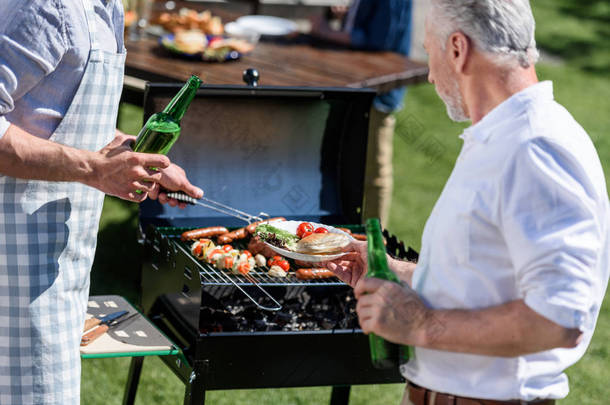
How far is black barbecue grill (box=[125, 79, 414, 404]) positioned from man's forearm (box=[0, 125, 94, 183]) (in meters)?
0.71

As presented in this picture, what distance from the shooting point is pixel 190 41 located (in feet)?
18.1

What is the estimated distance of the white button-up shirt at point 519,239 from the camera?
1.79 m

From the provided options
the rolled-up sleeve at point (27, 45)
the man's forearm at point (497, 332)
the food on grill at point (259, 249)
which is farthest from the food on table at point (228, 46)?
the man's forearm at point (497, 332)

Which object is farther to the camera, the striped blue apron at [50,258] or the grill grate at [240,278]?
the grill grate at [240,278]

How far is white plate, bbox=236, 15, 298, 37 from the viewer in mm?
6325

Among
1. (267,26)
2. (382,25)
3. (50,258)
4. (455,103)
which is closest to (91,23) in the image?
(50,258)

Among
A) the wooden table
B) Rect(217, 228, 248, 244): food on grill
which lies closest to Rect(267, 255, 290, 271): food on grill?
Rect(217, 228, 248, 244): food on grill

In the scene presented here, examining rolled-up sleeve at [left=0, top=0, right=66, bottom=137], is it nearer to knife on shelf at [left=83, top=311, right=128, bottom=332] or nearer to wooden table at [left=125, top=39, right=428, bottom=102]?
knife on shelf at [left=83, top=311, right=128, bottom=332]

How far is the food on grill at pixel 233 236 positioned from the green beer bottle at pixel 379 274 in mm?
1456

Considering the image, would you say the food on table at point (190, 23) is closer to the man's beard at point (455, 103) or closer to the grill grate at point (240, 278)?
the grill grate at point (240, 278)

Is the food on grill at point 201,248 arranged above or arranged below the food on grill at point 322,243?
below

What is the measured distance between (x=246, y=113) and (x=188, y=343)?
1.07 m

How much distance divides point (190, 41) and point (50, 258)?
128 inches

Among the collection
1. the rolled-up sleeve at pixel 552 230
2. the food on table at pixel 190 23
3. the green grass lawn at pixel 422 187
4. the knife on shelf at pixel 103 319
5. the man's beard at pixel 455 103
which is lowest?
the green grass lawn at pixel 422 187
